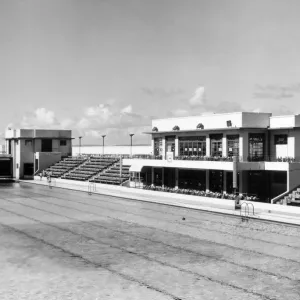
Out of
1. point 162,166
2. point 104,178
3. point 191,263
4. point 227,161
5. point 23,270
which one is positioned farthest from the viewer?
point 104,178

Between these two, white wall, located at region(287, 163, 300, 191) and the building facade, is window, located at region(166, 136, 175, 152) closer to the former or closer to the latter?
the building facade

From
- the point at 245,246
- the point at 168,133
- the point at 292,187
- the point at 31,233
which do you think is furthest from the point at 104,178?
the point at 245,246

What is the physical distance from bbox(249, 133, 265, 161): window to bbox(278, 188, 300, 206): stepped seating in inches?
295

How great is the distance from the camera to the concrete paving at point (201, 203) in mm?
35944

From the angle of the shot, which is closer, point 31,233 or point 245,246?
point 245,246

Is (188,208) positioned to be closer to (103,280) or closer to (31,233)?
(31,233)

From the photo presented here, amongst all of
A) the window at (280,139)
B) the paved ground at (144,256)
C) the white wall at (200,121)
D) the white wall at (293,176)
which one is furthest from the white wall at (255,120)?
the paved ground at (144,256)

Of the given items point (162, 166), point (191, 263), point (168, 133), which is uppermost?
point (168, 133)

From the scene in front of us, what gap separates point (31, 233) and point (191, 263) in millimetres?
11927

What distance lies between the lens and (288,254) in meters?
24.2

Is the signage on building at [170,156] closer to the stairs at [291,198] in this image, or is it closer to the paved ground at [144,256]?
the paved ground at [144,256]

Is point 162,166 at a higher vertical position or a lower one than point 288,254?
higher

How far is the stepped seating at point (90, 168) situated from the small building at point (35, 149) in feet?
32.2

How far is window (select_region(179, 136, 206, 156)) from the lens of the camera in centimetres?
5381
